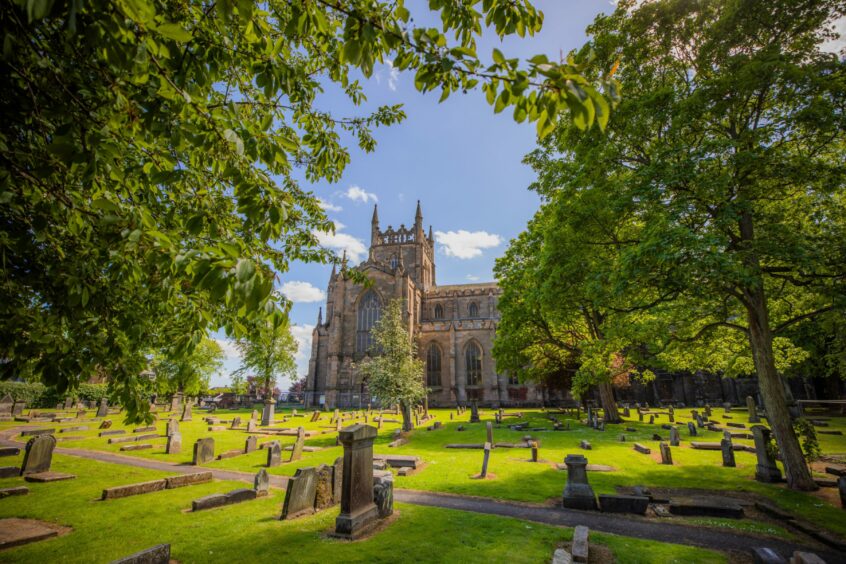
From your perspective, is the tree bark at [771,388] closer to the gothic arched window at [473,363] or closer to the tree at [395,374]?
the tree at [395,374]

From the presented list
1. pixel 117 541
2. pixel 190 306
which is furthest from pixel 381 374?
pixel 190 306

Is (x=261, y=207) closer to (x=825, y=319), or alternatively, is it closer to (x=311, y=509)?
(x=311, y=509)

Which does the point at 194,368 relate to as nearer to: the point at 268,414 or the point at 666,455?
the point at 268,414

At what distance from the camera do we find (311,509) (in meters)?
7.66

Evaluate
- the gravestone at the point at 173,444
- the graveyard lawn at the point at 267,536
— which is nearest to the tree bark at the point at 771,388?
the graveyard lawn at the point at 267,536

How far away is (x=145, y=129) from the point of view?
280cm

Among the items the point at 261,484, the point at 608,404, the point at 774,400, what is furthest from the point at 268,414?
the point at 774,400

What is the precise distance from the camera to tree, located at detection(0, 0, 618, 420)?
6.18 feet

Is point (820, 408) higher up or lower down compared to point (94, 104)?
lower down

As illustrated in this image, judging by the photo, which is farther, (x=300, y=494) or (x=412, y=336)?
(x=412, y=336)

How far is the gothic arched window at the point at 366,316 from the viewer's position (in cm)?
4158

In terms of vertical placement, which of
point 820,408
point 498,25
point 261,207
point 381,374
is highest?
point 498,25

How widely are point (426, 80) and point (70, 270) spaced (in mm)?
3430

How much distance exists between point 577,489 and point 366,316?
35839 mm
